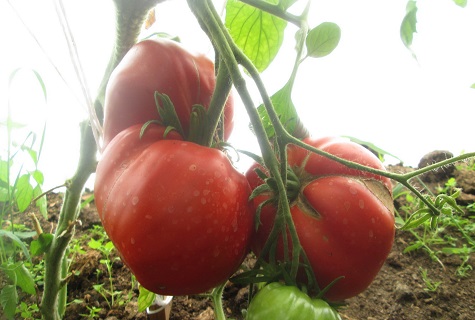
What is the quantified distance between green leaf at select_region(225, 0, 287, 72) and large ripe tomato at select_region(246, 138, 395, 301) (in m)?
0.26

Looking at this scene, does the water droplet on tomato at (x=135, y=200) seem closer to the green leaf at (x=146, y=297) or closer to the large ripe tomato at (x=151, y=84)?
the large ripe tomato at (x=151, y=84)

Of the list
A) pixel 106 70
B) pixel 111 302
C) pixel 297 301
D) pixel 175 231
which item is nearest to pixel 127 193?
pixel 175 231

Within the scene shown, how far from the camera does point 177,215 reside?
1.05 feet

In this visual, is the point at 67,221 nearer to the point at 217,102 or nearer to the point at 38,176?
the point at 38,176

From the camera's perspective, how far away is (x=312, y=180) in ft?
1.37

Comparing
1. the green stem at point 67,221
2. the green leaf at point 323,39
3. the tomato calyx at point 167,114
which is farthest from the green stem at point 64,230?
the green leaf at point 323,39

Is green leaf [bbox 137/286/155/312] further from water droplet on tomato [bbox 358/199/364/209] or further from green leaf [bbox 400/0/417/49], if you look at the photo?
green leaf [bbox 400/0/417/49]

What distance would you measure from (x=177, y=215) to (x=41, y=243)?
1.09 feet

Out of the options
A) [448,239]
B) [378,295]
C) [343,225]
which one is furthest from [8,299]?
[448,239]

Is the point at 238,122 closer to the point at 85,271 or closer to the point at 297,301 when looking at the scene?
the point at 297,301

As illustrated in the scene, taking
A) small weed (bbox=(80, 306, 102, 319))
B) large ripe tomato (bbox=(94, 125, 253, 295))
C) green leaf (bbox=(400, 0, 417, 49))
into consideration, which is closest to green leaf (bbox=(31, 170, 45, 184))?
small weed (bbox=(80, 306, 102, 319))

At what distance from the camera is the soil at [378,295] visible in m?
0.68

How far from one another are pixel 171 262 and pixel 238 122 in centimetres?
25

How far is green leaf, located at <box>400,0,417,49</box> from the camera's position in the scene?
0.39m
